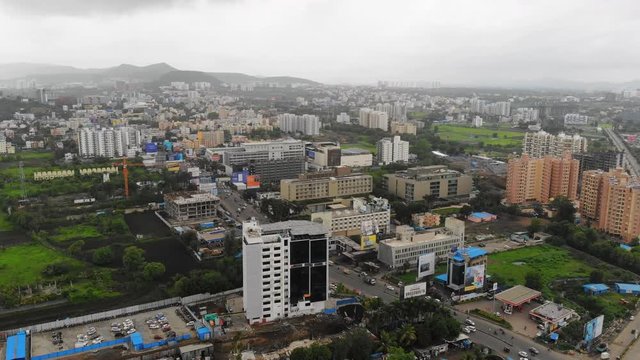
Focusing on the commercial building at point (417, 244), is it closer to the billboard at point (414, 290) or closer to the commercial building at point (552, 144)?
the billboard at point (414, 290)

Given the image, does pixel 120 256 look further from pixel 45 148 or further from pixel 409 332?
pixel 45 148

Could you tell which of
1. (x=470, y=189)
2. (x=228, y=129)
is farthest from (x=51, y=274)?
(x=228, y=129)

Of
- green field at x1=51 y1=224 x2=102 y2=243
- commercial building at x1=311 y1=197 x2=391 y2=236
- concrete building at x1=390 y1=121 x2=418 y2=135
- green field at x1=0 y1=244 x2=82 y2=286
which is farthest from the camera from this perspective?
concrete building at x1=390 y1=121 x2=418 y2=135

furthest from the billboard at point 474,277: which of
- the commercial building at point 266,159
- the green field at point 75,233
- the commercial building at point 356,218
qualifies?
the commercial building at point 266,159

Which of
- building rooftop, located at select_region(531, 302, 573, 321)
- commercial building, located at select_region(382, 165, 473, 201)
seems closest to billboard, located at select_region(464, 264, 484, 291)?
building rooftop, located at select_region(531, 302, 573, 321)

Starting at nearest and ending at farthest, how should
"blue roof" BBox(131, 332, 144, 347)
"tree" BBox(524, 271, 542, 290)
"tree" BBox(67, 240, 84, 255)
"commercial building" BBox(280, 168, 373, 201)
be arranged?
1. "blue roof" BBox(131, 332, 144, 347)
2. "tree" BBox(524, 271, 542, 290)
3. "tree" BBox(67, 240, 84, 255)
4. "commercial building" BBox(280, 168, 373, 201)

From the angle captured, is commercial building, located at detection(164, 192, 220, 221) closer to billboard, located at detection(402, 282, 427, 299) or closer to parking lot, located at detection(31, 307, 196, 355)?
parking lot, located at detection(31, 307, 196, 355)

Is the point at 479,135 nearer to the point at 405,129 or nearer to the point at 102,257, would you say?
the point at 405,129
